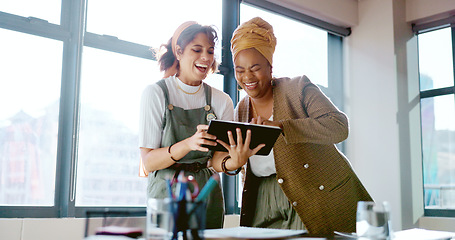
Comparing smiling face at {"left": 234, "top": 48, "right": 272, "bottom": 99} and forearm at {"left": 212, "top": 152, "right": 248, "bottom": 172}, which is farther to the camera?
smiling face at {"left": 234, "top": 48, "right": 272, "bottom": 99}

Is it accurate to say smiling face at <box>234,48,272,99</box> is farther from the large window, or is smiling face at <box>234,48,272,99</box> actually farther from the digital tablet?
the large window

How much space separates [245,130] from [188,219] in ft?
2.23

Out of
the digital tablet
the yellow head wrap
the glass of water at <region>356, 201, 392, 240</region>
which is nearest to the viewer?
the glass of water at <region>356, 201, 392, 240</region>

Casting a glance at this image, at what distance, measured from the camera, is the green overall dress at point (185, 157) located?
5.14 ft

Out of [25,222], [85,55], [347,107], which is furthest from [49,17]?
[347,107]

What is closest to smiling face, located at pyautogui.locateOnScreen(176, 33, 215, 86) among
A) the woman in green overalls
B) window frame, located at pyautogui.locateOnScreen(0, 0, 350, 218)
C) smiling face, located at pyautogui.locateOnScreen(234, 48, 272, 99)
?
the woman in green overalls

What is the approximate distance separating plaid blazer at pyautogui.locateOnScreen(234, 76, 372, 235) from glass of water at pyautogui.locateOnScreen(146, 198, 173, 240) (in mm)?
918

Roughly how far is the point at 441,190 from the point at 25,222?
11.8ft

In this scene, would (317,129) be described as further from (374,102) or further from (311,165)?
(374,102)

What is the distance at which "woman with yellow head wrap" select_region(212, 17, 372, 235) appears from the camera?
1.75m

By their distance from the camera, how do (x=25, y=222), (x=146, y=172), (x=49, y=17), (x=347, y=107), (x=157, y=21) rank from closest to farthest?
(x=146, y=172), (x=25, y=222), (x=49, y=17), (x=157, y=21), (x=347, y=107)

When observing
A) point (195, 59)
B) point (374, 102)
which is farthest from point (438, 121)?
point (195, 59)

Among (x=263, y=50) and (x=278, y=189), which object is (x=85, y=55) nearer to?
(x=263, y=50)

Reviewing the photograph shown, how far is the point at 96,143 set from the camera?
3035mm
